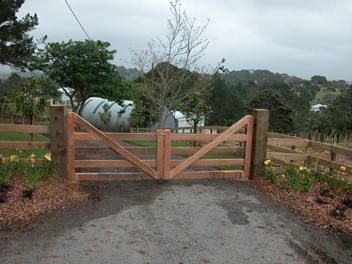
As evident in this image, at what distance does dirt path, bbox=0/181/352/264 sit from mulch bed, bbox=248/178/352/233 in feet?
0.75

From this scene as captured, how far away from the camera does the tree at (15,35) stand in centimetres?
1271

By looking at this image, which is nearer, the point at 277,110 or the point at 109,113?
the point at 109,113

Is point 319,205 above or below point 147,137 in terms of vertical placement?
below

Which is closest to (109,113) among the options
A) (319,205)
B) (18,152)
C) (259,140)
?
(18,152)

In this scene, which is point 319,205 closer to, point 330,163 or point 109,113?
point 330,163

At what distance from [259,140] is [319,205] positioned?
73.7 inches

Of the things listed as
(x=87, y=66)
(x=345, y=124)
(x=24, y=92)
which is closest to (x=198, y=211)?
(x=24, y=92)

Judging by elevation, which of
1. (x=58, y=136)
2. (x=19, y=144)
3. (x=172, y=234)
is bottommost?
(x=172, y=234)

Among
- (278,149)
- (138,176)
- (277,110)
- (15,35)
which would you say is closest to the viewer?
(138,176)

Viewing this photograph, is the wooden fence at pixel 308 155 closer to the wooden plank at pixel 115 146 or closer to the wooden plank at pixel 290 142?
the wooden plank at pixel 290 142

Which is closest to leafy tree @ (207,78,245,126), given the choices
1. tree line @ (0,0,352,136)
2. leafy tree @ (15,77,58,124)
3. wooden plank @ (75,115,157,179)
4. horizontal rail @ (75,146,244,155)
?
tree line @ (0,0,352,136)

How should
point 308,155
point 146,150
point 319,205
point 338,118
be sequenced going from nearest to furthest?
1. point 319,205
2. point 146,150
3. point 308,155
4. point 338,118

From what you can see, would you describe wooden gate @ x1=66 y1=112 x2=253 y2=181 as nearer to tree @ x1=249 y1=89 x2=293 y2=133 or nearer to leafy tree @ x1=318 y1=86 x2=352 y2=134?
leafy tree @ x1=318 y1=86 x2=352 y2=134

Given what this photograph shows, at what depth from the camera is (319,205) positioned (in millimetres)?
6320
